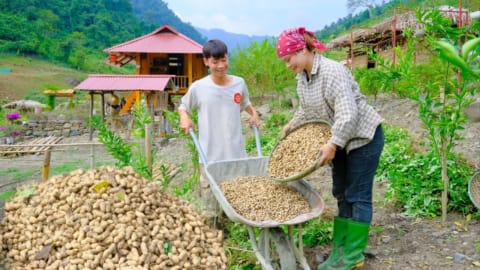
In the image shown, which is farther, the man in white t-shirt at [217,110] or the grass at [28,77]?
the grass at [28,77]

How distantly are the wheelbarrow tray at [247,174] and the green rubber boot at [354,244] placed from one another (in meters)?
0.25

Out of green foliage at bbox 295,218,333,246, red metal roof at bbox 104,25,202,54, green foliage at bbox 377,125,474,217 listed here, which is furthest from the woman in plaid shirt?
red metal roof at bbox 104,25,202,54

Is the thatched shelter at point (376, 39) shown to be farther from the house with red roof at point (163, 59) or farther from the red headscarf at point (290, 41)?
the red headscarf at point (290, 41)

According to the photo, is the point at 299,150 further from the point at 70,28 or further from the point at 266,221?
the point at 70,28

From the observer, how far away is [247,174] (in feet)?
8.75

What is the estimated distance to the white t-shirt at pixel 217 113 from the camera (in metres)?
2.71

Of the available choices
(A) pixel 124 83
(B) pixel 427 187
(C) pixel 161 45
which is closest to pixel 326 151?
(B) pixel 427 187

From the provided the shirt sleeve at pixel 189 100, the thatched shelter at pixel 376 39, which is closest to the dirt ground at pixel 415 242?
the shirt sleeve at pixel 189 100

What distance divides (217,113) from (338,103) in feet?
2.90

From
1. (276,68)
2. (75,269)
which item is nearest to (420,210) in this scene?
(75,269)

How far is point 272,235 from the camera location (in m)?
2.22

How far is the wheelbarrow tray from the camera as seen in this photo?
2.11 m

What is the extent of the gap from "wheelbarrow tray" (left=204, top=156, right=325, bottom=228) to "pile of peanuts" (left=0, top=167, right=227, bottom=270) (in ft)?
1.35

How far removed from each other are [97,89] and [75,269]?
1156 cm
